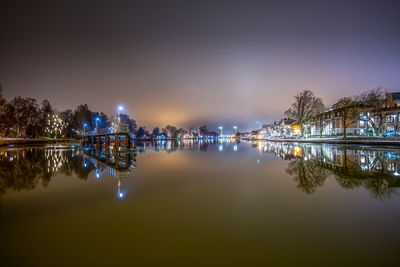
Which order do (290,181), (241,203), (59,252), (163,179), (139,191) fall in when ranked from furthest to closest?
1. (163,179)
2. (290,181)
3. (139,191)
4. (241,203)
5. (59,252)

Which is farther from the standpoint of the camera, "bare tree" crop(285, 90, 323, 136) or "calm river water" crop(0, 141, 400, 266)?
"bare tree" crop(285, 90, 323, 136)

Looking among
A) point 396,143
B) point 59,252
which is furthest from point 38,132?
point 396,143

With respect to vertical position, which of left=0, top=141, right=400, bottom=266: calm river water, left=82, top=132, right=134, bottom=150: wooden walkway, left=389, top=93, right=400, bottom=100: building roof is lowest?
left=0, top=141, right=400, bottom=266: calm river water

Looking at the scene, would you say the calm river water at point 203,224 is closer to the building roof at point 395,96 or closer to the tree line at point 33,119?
the tree line at point 33,119

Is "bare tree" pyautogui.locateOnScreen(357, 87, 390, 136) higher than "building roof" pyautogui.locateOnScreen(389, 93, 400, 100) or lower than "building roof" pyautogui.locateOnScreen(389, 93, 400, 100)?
lower

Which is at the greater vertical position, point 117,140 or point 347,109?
point 347,109

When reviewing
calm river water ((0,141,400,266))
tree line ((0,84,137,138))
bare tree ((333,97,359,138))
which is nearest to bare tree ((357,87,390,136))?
bare tree ((333,97,359,138))

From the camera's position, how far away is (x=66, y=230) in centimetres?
514

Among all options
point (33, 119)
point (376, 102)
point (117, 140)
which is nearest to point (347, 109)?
point (376, 102)

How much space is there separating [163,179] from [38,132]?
291 ft

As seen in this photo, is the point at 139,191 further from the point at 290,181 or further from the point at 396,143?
the point at 396,143

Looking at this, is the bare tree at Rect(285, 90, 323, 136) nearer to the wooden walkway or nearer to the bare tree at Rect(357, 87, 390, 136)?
the bare tree at Rect(357, 87, 390, 136)

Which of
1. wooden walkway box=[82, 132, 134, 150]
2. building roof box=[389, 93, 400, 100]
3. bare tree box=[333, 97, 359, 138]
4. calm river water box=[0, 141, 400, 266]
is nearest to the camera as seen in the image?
calm river water box=[0, 141, 400, 266]

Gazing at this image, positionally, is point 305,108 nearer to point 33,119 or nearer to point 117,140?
point 117,140
